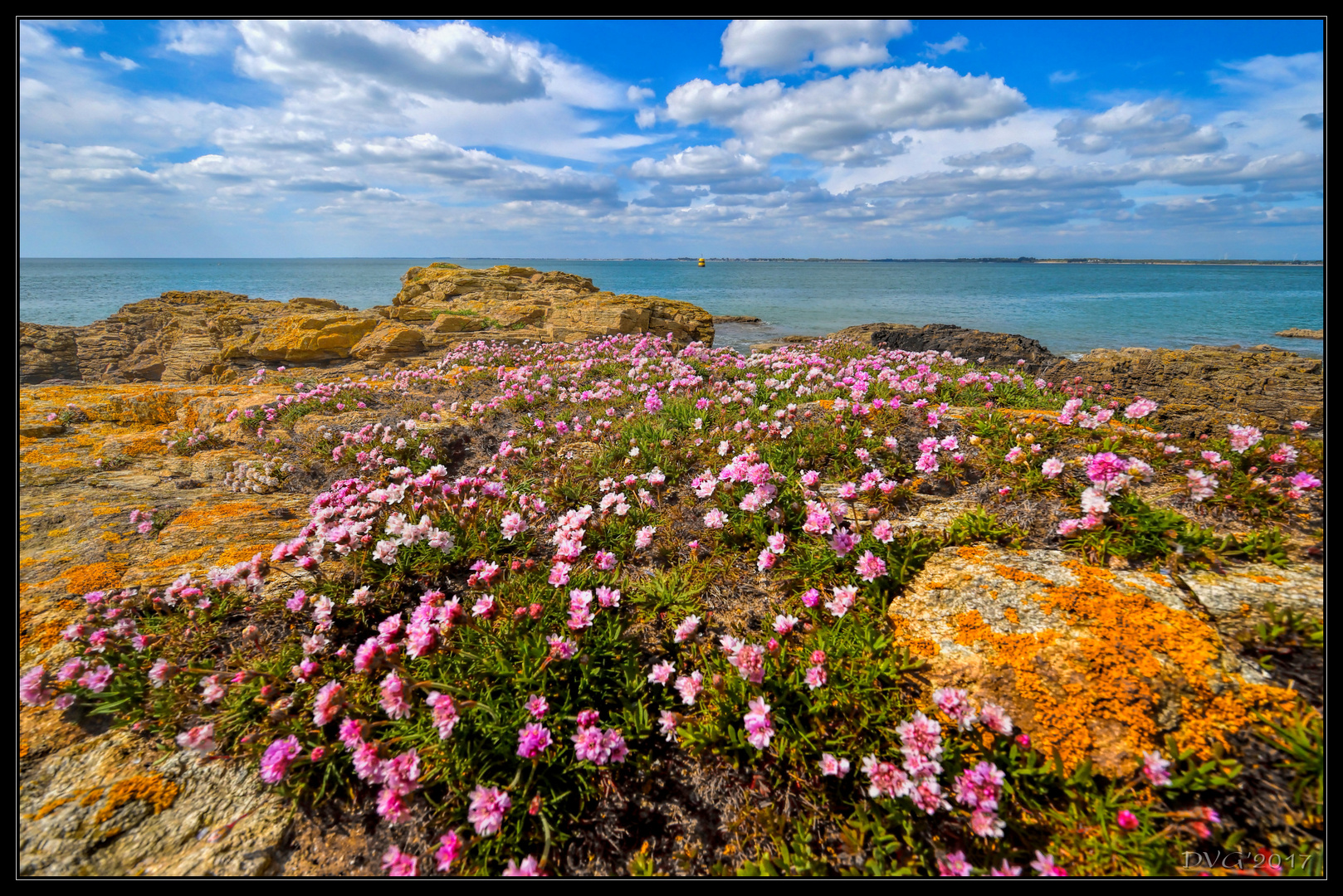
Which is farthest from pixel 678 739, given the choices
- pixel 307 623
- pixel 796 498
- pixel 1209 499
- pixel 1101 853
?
pixel 1209 499

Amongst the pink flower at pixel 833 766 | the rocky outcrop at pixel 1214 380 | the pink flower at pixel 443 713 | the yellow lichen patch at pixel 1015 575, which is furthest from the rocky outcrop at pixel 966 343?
the pink flower at pixel 443 713

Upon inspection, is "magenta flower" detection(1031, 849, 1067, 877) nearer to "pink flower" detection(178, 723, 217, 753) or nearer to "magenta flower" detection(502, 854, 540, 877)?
"magenta flower" detection(502, 854, 540, 877)

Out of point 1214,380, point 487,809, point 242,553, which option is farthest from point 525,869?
point 1214,380

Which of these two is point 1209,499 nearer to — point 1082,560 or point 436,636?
point 1082,560

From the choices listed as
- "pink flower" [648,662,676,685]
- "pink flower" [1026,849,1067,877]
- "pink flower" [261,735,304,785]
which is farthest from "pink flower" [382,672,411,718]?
"pink flower" [1026,849,1067,877]

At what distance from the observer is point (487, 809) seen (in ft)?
6.99

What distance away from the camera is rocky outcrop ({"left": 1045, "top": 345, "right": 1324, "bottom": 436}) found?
8602 millimetres

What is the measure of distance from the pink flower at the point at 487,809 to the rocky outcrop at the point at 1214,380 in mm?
7118

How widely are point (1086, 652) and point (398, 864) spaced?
3.33 meters

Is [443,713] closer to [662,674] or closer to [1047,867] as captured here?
[662,674]

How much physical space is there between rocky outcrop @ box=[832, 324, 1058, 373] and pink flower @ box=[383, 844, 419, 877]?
13534 mm

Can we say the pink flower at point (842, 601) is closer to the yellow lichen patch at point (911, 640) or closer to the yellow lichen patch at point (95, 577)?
the yellow lichen patch at point (911, 640)

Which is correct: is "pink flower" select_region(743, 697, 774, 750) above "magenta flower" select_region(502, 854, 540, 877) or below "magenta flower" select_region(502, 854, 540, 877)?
above

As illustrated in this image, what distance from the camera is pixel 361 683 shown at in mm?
2820
